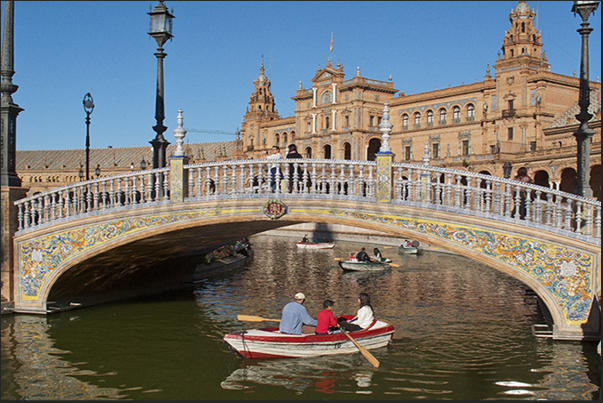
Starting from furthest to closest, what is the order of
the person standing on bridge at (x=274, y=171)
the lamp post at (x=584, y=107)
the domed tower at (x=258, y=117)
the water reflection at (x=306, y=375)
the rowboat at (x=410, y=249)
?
the domed tower at (x=258, y=117)
the rowboat at (x=410, y=249)
the person standing on bridge at (x=274, y=171)
the lamp post at (x=584, y=107)
the water reflection at (x=306, y=375)

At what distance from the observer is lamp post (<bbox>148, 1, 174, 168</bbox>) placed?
1555cm

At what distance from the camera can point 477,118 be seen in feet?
211

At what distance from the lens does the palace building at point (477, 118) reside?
5472 centimetres

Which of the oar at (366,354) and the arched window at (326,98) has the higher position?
the arched window at (326,98)

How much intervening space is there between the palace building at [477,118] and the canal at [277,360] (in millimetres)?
28903

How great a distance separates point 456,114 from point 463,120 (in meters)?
1.65

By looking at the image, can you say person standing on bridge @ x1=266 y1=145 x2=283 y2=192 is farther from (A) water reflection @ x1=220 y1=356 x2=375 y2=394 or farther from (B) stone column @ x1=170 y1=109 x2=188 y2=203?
(A) water reflection @ x1=220 y1=356 x2=375 y2=394

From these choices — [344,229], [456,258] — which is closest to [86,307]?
[456,258]

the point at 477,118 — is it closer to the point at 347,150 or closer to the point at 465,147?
the point at 465,147

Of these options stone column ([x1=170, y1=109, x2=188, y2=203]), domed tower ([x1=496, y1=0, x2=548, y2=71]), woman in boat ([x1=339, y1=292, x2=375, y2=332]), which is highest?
domed tower ([x1=496, y1=0, x2=548, y2=71])

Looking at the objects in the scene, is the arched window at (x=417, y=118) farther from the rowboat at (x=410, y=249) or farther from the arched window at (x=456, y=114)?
the rowboat at (x=410, y=249)

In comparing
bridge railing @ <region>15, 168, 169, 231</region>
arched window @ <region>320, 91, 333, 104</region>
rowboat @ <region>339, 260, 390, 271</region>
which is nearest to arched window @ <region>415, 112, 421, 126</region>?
arched window @ <region>320, 91, 333, 104</region>

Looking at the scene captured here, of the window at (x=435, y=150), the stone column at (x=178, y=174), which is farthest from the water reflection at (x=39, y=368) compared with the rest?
the window at (x=435, y=150)

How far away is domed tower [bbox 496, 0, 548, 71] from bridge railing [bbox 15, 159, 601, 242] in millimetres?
48426
